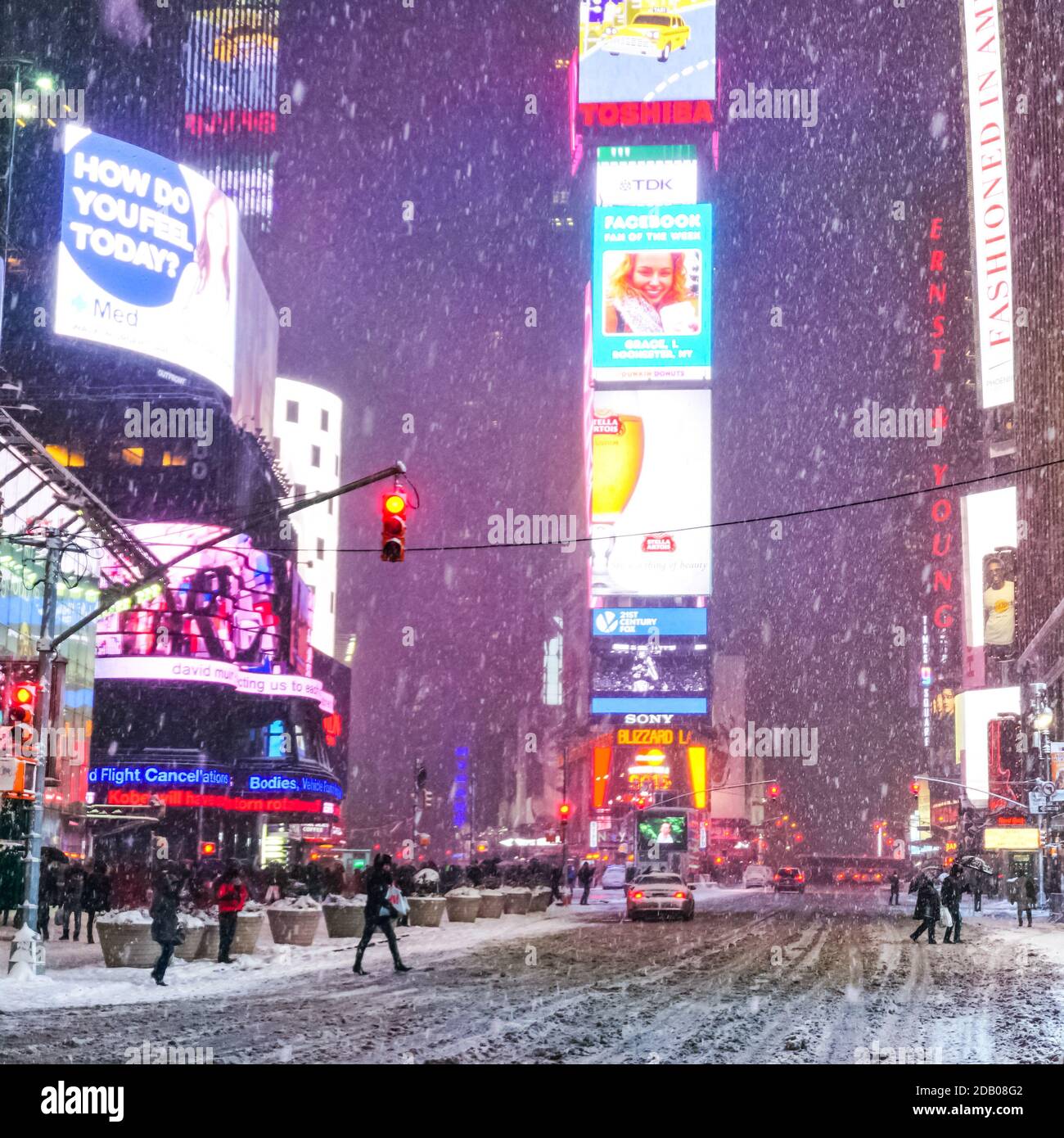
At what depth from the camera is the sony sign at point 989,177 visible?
11250 centimetres

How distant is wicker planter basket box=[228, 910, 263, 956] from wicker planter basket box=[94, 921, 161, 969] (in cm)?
227

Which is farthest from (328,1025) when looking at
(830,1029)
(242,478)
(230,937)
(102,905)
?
(242,478)

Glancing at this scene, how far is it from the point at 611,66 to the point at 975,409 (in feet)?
203

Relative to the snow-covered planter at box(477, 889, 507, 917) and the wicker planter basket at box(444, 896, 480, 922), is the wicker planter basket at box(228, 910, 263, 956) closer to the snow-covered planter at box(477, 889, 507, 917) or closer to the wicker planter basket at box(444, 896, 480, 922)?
the wicker planter basket at box(444, 896, 480, 922)

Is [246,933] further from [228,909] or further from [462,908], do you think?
[462,908]

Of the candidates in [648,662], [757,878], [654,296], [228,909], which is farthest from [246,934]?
[648,662]

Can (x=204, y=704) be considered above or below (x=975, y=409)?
below

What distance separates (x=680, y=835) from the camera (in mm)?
79000

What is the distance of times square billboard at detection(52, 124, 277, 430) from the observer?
70125mm

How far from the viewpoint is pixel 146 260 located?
240 ft

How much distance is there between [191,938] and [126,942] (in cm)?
175

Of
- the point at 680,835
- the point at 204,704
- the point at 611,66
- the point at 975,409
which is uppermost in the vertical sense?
the point at 611,66
